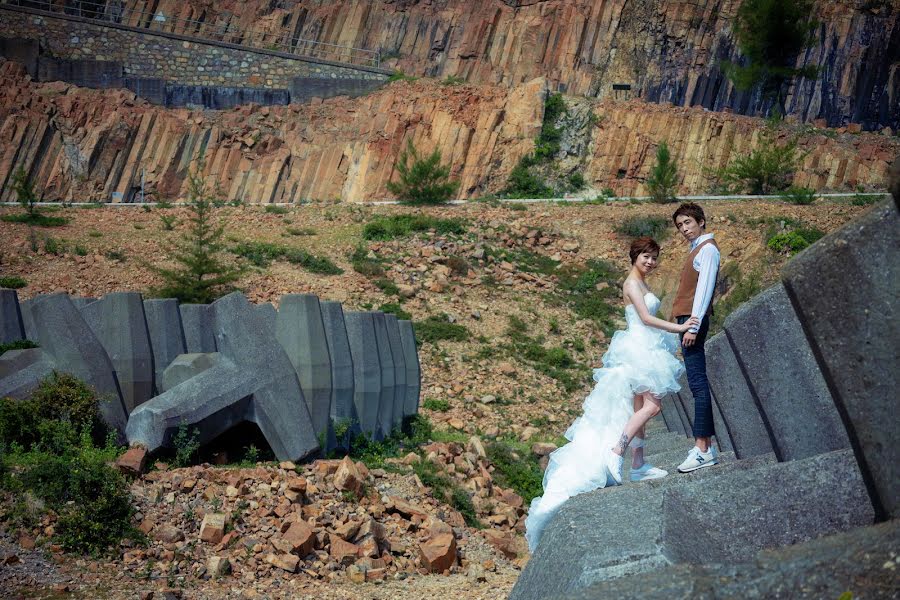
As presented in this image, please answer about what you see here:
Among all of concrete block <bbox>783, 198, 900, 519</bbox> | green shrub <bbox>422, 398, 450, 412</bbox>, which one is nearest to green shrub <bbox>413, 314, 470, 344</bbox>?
green shrub <bbox>422, 398, 450, 412</bbox>

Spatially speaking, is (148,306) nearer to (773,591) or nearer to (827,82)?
(773,591)

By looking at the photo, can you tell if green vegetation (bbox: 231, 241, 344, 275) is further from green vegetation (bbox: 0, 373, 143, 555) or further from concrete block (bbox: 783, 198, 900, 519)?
concrete block (bbox: 783, 198, 900, 519)

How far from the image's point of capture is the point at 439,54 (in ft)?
146

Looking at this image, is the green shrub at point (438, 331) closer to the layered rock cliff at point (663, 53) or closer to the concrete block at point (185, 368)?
the concrete block at point (185, 368)

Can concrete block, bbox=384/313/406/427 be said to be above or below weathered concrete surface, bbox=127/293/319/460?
below

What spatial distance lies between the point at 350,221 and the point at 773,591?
25567 mm

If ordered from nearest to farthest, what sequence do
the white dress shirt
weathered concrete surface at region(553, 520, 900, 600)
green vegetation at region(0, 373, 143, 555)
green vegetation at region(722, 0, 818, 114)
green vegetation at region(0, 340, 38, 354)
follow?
weathered concrete surface at region(553, 520, 900, 600), the white dress shirt, green vegetation at region(0, 373, 143, 555), green vegetation at region(0, 340, 38, 354), green vegetation at region(722, 0, 818, 114)

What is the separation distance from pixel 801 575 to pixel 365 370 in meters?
10.2

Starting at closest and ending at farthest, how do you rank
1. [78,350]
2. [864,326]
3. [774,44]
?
[864,326] → [78,350] → [774,44]

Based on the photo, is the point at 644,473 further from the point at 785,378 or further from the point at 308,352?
the point at 308,352

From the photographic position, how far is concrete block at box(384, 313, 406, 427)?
13961 mm

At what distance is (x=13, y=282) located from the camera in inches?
809

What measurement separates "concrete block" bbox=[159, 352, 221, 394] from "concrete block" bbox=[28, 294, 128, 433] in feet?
1.82

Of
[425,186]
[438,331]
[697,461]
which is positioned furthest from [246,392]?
[425,186]
